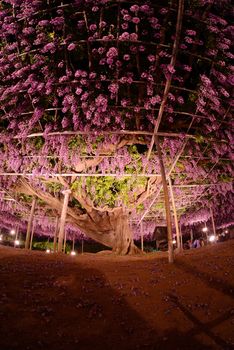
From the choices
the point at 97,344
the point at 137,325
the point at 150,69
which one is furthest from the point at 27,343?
the point at 150,69

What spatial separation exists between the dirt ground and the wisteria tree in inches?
121

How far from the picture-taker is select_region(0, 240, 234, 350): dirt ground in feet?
10.1

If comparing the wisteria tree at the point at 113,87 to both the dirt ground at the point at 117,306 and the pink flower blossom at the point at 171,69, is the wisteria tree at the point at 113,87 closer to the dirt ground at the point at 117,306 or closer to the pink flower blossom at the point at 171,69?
the pink flower blossom at the point at 171,69

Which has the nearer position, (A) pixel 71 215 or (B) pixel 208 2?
(B) pixel 208 2

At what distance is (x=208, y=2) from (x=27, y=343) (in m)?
6.20

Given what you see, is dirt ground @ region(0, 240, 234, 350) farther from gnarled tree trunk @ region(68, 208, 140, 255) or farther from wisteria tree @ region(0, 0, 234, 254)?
gnarled tree trunk @ region(68, 208, 140, 255)

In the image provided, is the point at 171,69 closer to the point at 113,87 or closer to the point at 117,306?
the point at 113,87

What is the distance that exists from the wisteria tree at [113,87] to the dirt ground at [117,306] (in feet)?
10.1

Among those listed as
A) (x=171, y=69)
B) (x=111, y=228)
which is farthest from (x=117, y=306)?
(x=111, y=228)

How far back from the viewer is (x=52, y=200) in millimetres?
9930

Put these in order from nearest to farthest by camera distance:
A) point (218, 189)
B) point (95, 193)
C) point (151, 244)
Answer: point (95, 193) < point (218, 189) < point (151, 244)

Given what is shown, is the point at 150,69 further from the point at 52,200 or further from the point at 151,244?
the point at 151,244

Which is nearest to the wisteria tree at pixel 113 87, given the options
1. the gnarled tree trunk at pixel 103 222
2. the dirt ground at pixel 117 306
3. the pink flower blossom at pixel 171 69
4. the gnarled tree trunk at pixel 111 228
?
the pink flower blossom at pixel 171 69

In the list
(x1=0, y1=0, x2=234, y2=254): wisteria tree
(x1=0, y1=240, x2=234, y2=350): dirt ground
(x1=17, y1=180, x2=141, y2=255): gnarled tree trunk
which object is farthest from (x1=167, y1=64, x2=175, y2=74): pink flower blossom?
(x1=17, y1=180, x2=141, y2=255): gnarled tree trunk
